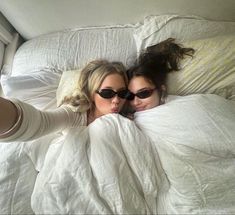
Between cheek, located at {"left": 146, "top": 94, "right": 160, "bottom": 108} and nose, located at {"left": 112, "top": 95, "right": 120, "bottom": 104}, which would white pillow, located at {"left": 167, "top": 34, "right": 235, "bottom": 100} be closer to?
cheek, located at {"left": 146, "top": 94, "right": 160, "bottom": 108}

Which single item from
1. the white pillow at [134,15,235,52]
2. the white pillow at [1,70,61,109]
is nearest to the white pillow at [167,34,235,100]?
the white pillow at [134,15,235,52]

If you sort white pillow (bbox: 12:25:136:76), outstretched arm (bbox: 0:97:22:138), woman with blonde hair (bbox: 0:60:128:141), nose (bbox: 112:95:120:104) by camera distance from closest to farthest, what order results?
1. outstretched arm (bbox: 0:97:22:138)
2. woman with blonde hair (bbox: 0:60:128:141)
3. nose (bbox: 112:95:120:104)
4. white pillow (bbox: 12:25:136:76)

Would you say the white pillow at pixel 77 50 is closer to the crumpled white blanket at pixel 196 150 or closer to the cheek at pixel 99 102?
the cheek at pixel 99 102

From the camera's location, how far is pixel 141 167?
816 mm

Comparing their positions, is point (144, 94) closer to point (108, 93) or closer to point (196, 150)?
point (108, 93)

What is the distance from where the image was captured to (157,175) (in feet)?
2.71

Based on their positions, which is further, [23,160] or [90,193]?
[23,160]

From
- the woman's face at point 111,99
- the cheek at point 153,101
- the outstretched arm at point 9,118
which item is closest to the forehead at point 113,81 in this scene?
the woman's face at point 111,99

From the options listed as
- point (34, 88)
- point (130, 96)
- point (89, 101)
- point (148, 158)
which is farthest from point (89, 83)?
point (148, 158)

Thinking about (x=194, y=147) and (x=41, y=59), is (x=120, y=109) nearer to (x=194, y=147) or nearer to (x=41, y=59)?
(x=194, y=147)

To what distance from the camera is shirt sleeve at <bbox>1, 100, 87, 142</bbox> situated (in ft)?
2.47

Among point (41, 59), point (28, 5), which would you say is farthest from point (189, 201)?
point (28, 5)

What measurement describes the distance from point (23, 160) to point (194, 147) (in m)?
0.60

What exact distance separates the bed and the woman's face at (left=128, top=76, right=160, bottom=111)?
0.20ft
